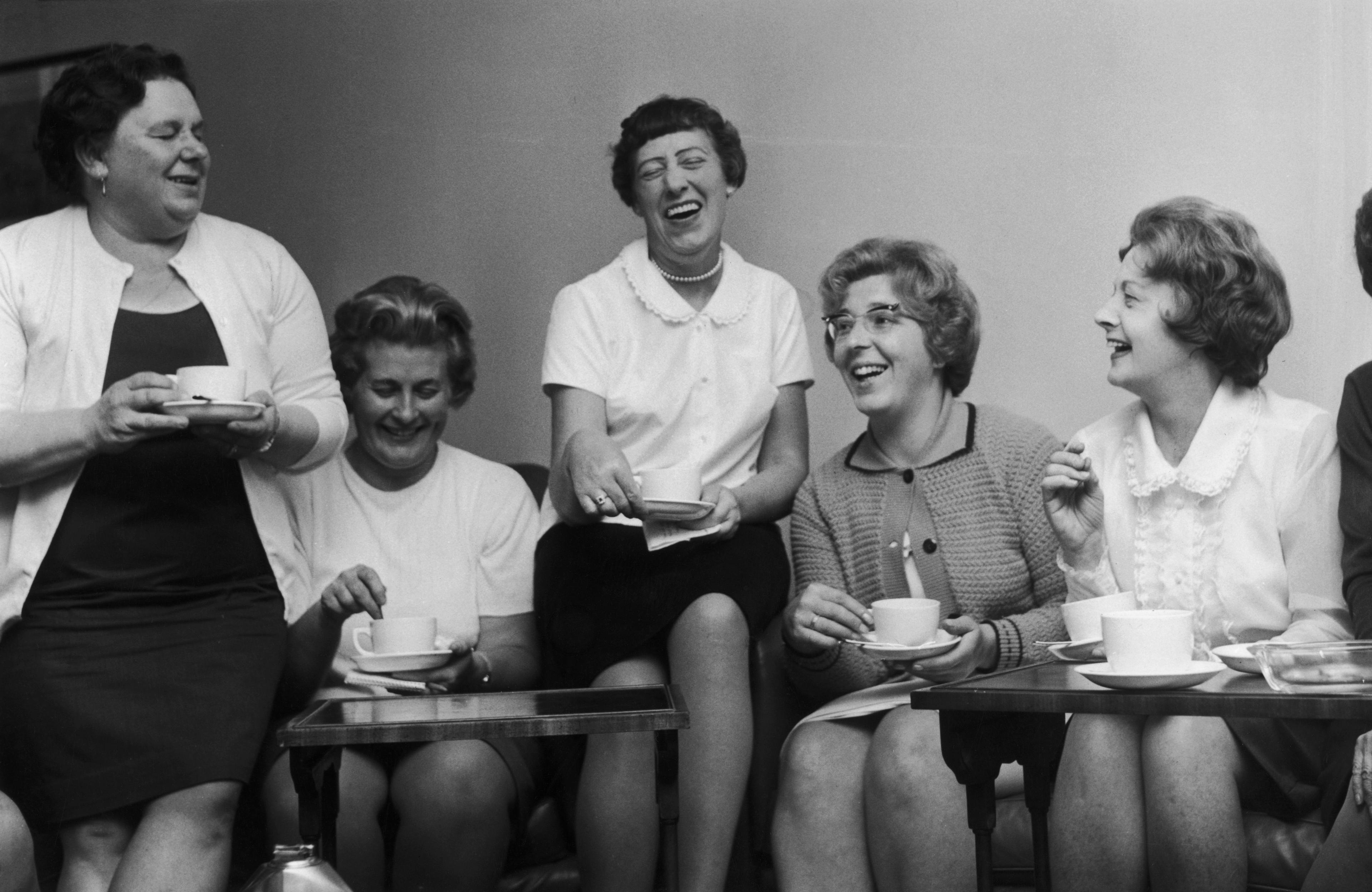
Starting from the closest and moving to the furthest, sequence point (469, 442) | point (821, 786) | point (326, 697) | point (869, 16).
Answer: point (821, 786) < point (326, 697) < point (869, 16) < point (469, 442)

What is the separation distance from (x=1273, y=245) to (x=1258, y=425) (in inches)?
26.7

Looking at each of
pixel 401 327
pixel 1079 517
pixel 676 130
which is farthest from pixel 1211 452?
pixel 401 327

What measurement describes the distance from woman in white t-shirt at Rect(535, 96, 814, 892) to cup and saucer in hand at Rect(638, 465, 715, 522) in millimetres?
58

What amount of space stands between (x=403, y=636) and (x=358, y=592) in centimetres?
16

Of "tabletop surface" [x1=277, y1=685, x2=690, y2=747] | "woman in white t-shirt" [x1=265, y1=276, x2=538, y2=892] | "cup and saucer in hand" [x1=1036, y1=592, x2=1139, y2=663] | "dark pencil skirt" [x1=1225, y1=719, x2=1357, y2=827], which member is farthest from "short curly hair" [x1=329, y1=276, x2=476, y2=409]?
"dark pencil skirt" [x1=1225, y1=719, x2=1357, y2=827]

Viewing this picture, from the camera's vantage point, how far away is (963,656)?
203cm

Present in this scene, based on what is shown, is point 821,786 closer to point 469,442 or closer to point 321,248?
point 469,442

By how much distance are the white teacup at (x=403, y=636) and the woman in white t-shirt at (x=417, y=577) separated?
7cm

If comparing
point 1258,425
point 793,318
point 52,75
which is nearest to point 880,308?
point 793,318

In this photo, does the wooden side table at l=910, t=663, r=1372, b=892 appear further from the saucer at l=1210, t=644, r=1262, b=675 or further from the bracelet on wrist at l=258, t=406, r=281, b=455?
the bracelet on wrist at l=258, t=406, r=281, b=455

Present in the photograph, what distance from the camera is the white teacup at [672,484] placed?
7.37ft

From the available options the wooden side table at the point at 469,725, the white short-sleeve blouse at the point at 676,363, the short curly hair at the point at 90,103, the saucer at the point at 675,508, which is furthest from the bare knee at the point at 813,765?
the short curly hair at the point at 90,103

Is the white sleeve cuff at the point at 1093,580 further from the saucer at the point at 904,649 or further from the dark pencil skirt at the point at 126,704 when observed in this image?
the dark pencil skirt at the point at 126,704

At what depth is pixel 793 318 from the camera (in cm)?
273
